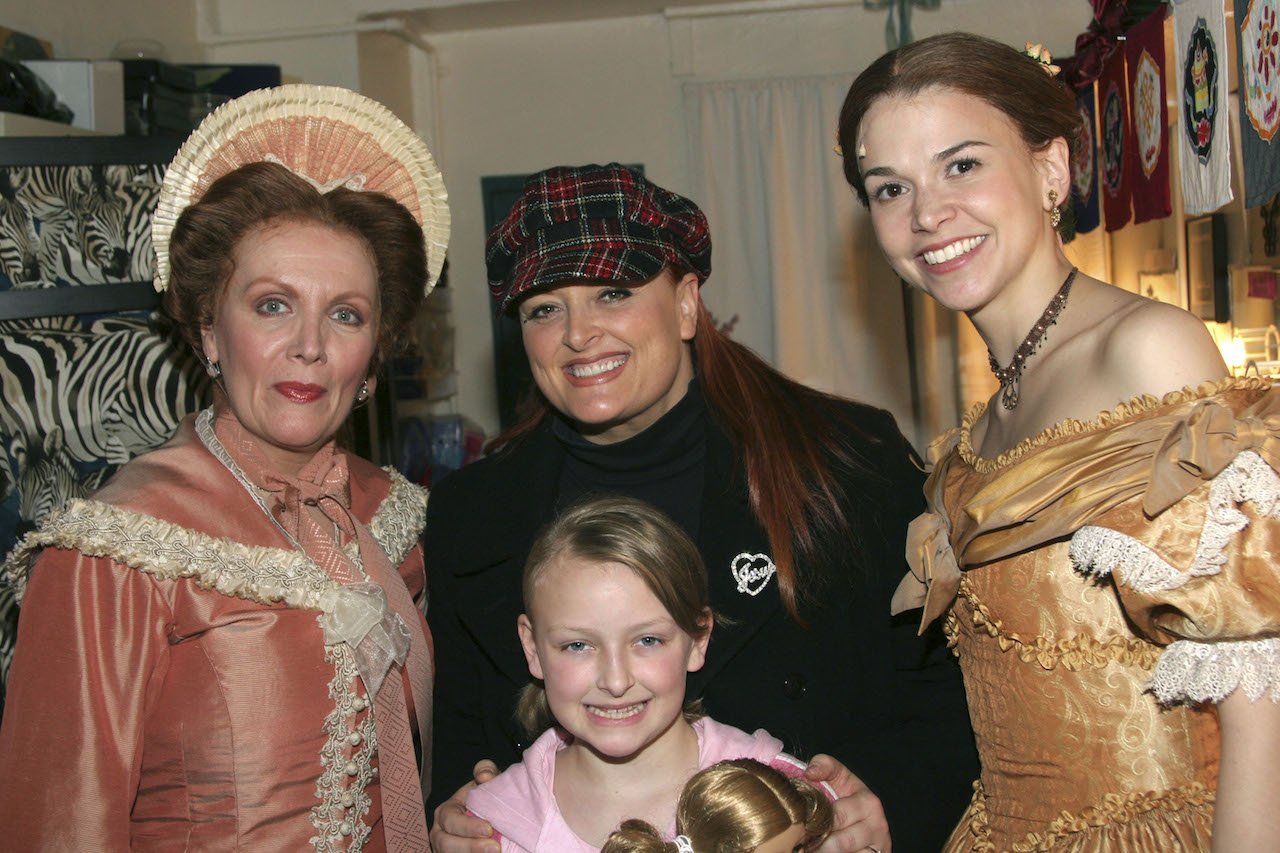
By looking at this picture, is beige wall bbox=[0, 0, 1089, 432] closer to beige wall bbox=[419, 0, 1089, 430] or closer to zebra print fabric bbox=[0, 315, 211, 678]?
beige wall bbox=[419, 0, 1089, 430]

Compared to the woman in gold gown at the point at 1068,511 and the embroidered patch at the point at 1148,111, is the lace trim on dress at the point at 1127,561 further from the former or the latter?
the embroidered patch at the point at 1148,111

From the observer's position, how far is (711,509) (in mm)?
2111

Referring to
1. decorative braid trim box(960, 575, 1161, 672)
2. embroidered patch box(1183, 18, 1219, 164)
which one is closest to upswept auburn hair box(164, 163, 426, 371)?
decorative braid trim box(960, 575, 1161, 672)

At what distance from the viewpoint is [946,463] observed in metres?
1.98

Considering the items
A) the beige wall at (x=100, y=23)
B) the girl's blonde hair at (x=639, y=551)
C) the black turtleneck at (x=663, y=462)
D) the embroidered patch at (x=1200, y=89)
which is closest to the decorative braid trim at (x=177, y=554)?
the girl's blonde hair at (x=639, y=551)

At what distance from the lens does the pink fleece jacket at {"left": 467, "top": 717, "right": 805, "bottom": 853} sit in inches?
69.9

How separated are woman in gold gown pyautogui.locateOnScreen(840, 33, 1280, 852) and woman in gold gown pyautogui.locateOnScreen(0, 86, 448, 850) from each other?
93 cm

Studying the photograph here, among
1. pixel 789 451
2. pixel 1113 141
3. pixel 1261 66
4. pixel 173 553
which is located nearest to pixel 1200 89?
pixel 1261 66

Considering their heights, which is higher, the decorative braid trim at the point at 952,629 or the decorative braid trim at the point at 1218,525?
the decorative braid trim at the point at 1218,525

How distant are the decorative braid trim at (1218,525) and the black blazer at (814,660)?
680 millimetres

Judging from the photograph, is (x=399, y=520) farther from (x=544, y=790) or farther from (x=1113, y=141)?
(x=1113, y=141)

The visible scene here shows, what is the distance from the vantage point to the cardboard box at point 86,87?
3.44 meters

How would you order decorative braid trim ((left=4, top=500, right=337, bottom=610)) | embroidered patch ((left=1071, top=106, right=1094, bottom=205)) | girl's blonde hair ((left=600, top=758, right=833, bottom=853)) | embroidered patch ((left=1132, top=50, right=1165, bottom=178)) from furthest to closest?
embroidered patch ((left=1071, top=106, right=1094, bottom=205)) → embroidered patch ((left=1132, top=50, right=1165, bottom=178)) → decorative braid trim ((left=4, top=500, right=337, bottom=610)) → girl's blonde hair ((left=600, top=758, right=833, bottom=853))

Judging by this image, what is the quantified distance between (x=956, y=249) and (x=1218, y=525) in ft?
1.86
